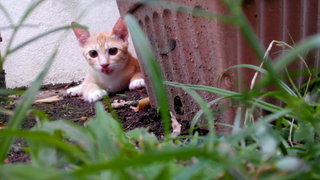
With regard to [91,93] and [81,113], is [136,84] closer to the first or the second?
[91,93]

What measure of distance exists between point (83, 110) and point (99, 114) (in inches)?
55.6

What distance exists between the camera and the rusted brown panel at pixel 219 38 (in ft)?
3.55

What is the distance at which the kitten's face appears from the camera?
2.58 m

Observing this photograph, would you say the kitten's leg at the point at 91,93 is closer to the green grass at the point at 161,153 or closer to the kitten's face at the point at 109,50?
the kitten's face at the point at 109,50

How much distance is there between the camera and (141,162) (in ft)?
1.20

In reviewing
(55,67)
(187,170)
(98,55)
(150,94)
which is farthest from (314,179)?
(55,67)

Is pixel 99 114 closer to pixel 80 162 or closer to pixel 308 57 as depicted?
pixel 80 162

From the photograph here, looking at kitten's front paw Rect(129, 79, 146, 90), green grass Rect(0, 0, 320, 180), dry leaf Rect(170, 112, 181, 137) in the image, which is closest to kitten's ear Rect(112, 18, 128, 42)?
kitten's front paw Rect(129, 79, 146, 90)

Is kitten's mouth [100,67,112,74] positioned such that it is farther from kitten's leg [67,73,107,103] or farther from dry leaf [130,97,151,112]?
dry leaf [130,97,151,112]

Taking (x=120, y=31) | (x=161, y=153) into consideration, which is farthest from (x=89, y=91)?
(x=161, y=153)

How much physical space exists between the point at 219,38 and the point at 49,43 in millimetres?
2318

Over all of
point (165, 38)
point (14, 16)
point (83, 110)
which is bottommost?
point (83, 110)

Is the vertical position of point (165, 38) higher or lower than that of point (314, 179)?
higher

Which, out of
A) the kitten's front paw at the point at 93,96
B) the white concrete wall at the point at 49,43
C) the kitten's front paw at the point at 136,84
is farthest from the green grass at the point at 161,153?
the white concrete wall at the point at 49,43
